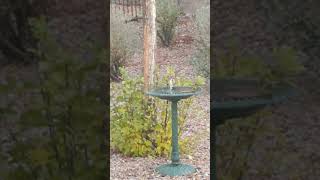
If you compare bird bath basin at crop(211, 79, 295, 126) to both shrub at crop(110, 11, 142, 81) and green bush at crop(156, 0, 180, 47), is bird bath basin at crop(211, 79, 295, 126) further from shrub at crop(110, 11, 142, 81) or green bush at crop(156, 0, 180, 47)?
green bush at crop(156, 0, 180, 47)

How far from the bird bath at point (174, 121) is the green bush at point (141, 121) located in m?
0.15

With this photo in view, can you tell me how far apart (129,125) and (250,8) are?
2.37 meters

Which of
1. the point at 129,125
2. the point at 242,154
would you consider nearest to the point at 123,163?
the point at 129,125

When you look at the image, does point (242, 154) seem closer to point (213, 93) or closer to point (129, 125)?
point (213, 93)

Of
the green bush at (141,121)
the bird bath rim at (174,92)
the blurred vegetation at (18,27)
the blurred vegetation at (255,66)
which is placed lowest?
the green bush at (141,121)

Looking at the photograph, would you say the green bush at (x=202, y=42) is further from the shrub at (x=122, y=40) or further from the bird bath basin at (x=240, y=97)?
the bird bath basin at (x=240, y=97)

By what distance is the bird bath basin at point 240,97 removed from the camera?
87 centimetres

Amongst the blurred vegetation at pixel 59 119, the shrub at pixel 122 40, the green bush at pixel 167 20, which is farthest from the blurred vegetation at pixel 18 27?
the green bush at pixel 167 20

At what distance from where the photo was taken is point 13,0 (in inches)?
31.9

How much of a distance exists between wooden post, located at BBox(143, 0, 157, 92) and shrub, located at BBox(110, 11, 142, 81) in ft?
1.06

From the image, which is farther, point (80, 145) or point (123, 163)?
point (123, 163)

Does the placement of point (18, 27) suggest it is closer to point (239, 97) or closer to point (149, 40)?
point (239, 97)

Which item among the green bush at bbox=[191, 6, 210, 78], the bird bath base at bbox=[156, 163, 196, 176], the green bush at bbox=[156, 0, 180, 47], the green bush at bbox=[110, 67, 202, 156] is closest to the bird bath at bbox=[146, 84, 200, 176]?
the bird bath base at bbox=[156, 163, 196, 176]

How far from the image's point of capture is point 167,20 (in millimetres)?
4016
